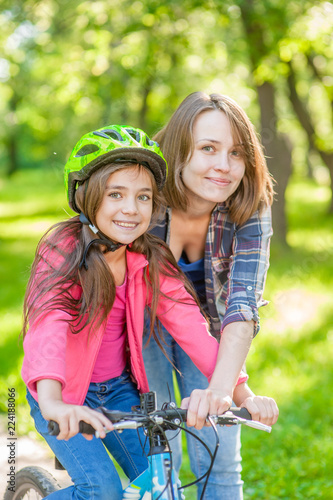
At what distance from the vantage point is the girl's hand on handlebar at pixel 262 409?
196 cm

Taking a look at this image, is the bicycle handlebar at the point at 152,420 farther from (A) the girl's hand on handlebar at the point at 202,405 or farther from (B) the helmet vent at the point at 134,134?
(B) the helmet vent at the point at 134,134

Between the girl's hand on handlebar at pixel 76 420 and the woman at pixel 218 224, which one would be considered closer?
the girl's hand on handlebar at pixel 76 420

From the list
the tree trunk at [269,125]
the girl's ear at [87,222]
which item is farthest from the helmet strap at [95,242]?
the tree trunk at [269,125]

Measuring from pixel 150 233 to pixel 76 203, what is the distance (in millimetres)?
426

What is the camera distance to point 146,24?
848cm

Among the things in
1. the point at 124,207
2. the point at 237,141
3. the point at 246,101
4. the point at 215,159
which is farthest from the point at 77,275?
the point at 246,101

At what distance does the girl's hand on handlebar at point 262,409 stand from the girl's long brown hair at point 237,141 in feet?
3.11

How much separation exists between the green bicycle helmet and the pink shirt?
48cm

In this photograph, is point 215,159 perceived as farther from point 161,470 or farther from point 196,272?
point 161,470

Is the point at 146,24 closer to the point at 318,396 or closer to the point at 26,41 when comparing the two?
the point at 26,41

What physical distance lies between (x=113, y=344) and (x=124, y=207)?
595 mm

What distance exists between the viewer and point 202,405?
1.91m

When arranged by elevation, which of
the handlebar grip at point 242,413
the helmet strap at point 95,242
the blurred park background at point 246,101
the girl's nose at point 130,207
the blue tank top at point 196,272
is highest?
the blurred park background at point 246,101

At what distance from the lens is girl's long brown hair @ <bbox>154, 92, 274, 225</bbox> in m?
2.66
